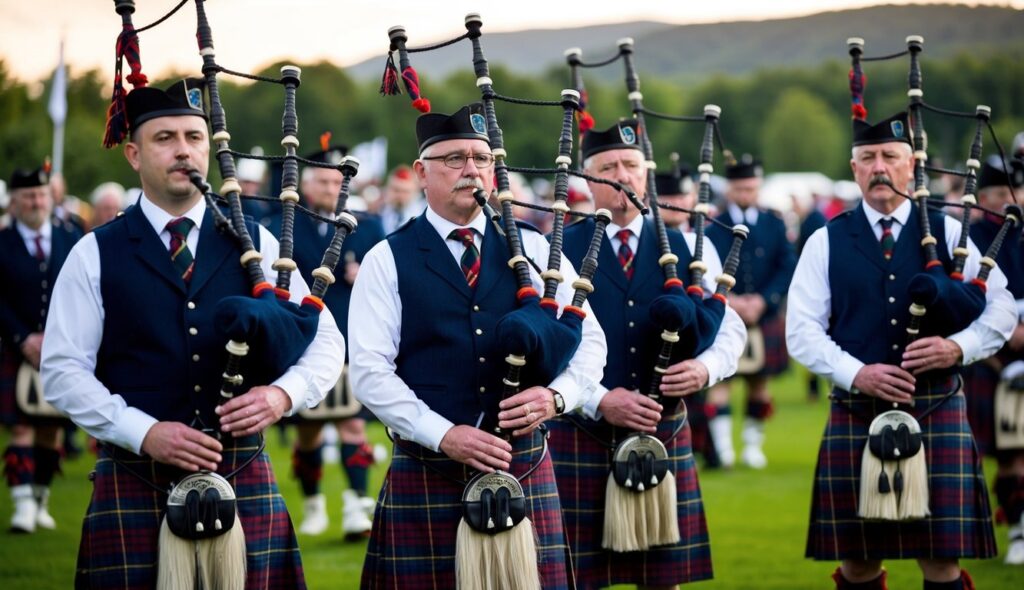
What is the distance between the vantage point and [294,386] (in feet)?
11.3

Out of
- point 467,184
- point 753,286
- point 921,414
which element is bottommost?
point 921,414

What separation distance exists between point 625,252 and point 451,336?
122 cm

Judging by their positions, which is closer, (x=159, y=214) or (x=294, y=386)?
(x=294, y=386)

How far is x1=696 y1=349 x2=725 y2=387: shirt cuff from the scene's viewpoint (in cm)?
452

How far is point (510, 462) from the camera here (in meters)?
3.63

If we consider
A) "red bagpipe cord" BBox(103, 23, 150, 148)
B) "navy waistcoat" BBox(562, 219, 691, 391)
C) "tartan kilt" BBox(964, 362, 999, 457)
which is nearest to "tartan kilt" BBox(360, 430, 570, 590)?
"navy waistcoat" BBox(562, 219, 691, 391)

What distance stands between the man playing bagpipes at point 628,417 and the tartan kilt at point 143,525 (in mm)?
1300

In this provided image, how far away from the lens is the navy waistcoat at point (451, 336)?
3.61 m

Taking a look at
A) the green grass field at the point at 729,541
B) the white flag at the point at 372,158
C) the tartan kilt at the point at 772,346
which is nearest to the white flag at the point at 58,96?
the green grass field at the point at 729,541

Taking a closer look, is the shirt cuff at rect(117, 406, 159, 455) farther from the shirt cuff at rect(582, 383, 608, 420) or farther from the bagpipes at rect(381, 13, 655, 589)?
the shirt cuff at rect(582, 383, 608, 420)

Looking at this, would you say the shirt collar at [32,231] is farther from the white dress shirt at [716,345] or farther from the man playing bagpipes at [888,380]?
the man playing bagpipes at [888,380]

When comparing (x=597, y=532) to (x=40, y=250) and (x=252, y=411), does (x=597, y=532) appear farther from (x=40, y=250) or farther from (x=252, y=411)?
(x=40, y=250)

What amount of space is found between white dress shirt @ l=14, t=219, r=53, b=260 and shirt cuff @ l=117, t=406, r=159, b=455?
4299 mm

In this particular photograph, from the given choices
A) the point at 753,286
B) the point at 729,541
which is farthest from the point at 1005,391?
the point at 753,286
